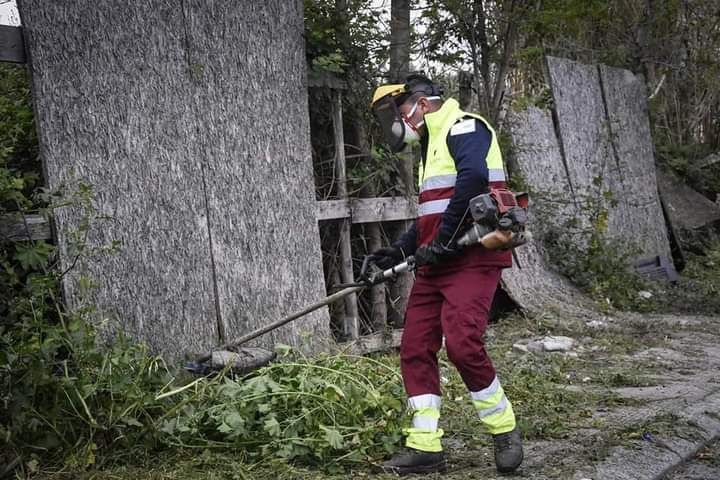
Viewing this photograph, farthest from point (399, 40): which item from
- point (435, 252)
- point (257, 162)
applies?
point (435, 252)

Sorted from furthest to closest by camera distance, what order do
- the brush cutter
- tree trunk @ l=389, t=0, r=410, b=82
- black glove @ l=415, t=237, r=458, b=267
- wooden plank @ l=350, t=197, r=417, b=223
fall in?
tree trunk @ l=389, t=0, r=410, b=82 → wooden plank @ l=350, t=197, r=417, b=223 → the brush cutter → black glove @ l=415, t=237, r=458, b=267

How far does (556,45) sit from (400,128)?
28.9ft

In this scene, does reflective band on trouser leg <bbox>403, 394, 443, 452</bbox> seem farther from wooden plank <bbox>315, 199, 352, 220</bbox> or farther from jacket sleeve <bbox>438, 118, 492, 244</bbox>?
wooden plank <bbox>315, 199, 352, 220</bbox>

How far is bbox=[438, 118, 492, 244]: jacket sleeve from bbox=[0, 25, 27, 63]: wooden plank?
2.45 meters

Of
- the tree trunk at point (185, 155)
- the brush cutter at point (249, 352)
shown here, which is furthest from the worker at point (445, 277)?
the tree trunk at point (185, 155)

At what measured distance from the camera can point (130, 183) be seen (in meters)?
5.09

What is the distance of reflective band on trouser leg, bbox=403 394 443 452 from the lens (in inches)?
165

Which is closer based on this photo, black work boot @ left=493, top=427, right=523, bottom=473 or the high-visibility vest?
black work boot @ left=493, top=427, right=523, bottom=473

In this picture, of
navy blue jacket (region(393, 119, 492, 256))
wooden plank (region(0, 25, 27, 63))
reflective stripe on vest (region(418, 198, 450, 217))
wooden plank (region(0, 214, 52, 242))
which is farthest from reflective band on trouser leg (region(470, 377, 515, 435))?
wooden plank (region(0, 25, 27, 63))

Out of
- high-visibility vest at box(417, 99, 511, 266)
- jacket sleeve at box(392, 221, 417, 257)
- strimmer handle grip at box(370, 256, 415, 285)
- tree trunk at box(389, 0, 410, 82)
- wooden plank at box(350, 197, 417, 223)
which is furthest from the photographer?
tree trunk at box(389, 0, 410, 82)

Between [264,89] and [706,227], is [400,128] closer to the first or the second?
[264,89]

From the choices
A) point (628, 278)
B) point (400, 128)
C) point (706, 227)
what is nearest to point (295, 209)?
point (400, 128)

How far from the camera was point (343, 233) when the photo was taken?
6.64 meters

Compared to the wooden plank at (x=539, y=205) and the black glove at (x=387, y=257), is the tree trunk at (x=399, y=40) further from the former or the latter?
the black glove at (x=387, y=257)
